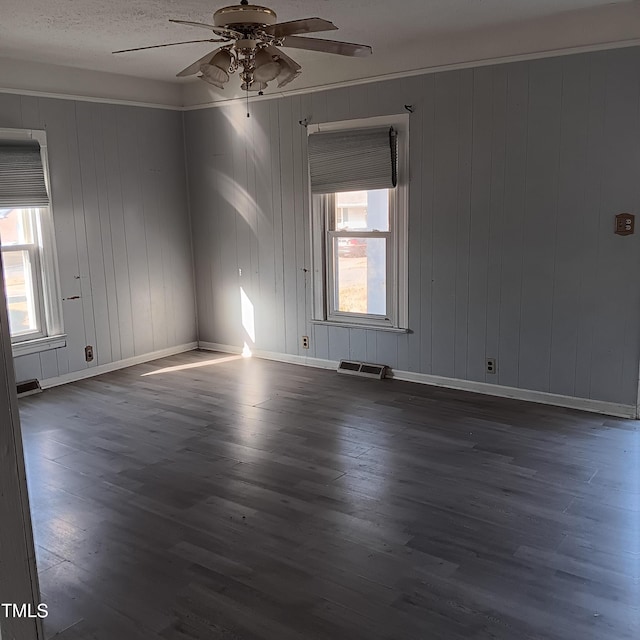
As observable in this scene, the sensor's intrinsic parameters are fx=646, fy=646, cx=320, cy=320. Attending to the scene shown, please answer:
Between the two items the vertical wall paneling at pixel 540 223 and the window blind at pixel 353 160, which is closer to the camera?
the vertical wall paneling at pixel 540 223

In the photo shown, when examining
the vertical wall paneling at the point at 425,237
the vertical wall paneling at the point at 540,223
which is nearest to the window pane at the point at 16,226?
the vertical wall paneling at the point at 425,237

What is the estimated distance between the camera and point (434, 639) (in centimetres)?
224

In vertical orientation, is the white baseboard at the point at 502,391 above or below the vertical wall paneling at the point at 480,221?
below

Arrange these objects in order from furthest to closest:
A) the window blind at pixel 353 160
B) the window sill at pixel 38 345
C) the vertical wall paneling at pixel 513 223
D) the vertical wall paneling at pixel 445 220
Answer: the window sill at pixel 38 345
the window blind at pixel 353 160
the vertical wall paneling at pixel 445 220
the vertical wall paneling at pixel 513 223

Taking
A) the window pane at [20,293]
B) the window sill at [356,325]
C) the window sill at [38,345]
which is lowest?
the window sill at [38,345]

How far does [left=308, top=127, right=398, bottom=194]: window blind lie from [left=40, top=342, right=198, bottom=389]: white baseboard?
2238 mm

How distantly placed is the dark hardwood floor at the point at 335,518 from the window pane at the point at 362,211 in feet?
4.75

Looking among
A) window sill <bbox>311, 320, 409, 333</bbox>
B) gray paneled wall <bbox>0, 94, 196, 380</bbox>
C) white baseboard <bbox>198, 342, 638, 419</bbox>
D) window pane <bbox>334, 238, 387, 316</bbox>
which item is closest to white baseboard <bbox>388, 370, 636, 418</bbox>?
white baseboard <bbox>198, 342, 638, 419</bbox>

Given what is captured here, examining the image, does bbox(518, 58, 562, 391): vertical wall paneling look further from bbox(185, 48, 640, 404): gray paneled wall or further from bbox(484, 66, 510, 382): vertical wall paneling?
bbox(484, 66, 510, 382): vertical wall paneling

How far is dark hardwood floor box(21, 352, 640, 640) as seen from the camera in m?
2.39

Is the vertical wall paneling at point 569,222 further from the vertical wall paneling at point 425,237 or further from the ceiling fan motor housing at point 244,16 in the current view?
the ceiling fan motor housing at point 244,16

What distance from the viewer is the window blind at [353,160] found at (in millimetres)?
5094

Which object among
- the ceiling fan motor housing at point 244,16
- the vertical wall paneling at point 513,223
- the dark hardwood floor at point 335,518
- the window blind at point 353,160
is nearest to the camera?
the dark hardwood floor at point 335,518

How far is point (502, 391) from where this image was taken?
16.1 ft
